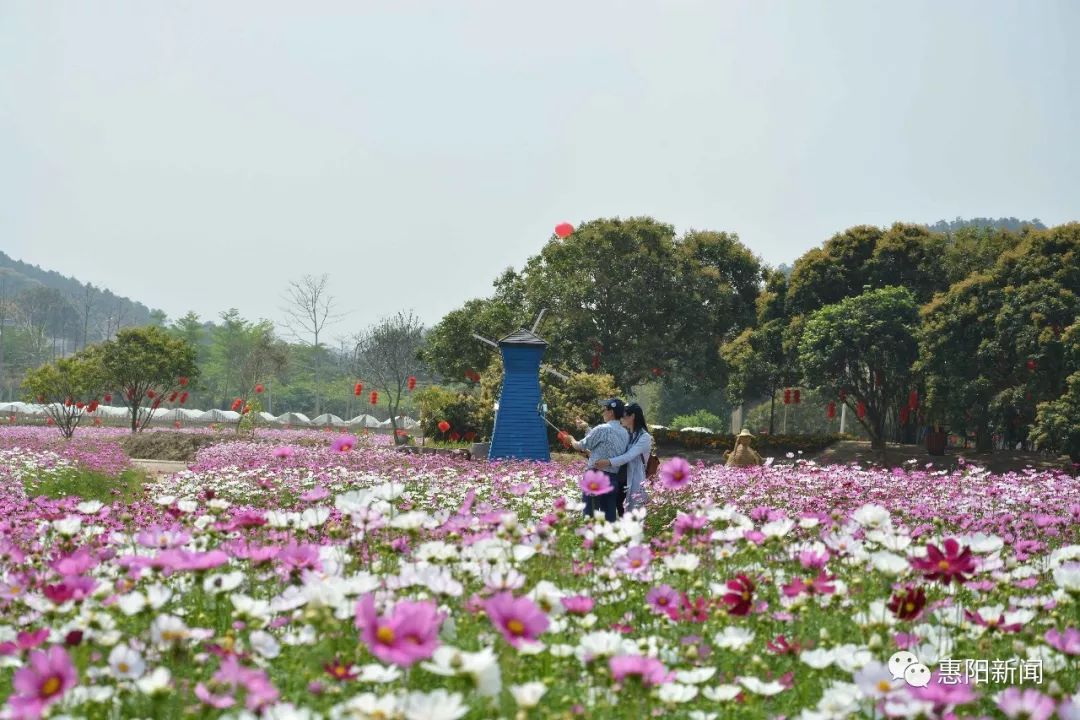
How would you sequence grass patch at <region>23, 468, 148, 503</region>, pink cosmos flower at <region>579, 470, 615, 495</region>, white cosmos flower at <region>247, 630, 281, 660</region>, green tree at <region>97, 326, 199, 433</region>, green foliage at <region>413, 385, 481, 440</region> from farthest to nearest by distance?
green tree at <region>97, 326, 199, 433</region> → green foliage at <region>413, 385, 481, 440</region> → grass patch at <region>23, 468, 148, 503</region> → pink cosmos flower at <region>579, 470, 615, 495</region> → white cosmos flower at <region>247, 630, 281, 660</region>

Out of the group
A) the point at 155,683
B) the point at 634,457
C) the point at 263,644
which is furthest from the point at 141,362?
the point at 155,683

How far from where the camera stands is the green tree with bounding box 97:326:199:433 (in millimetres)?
32031

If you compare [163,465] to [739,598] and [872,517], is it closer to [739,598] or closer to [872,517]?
[872,517]

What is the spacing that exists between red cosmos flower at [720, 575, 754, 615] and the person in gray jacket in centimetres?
473

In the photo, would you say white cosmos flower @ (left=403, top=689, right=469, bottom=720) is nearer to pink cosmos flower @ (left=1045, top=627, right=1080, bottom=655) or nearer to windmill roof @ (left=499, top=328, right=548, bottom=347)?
pink cosmos flower @ (left=1045, top=627, right=1080, bottom=655)

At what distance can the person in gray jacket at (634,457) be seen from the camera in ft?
25.1

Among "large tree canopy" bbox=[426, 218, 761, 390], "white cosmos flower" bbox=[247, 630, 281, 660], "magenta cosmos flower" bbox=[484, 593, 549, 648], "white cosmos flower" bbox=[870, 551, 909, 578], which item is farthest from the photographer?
"large tree canopy" bbox=[426, 218, 761, 390]

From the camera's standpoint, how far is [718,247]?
3681 cm

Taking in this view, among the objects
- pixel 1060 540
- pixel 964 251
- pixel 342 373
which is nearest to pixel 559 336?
pixel 964 251

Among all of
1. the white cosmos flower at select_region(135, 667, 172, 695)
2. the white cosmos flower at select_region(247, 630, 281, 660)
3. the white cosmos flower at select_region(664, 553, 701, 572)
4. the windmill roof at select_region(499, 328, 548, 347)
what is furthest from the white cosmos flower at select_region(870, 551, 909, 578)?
the windmill roof at select_region(499, 328, 548, 347)

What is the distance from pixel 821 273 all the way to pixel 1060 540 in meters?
25.1

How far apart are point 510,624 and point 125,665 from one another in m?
0.96

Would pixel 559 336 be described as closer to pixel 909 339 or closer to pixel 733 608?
pixel 909 339

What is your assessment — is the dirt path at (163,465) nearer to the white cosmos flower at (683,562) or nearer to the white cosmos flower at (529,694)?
the white cosmos flower at (683,562)
